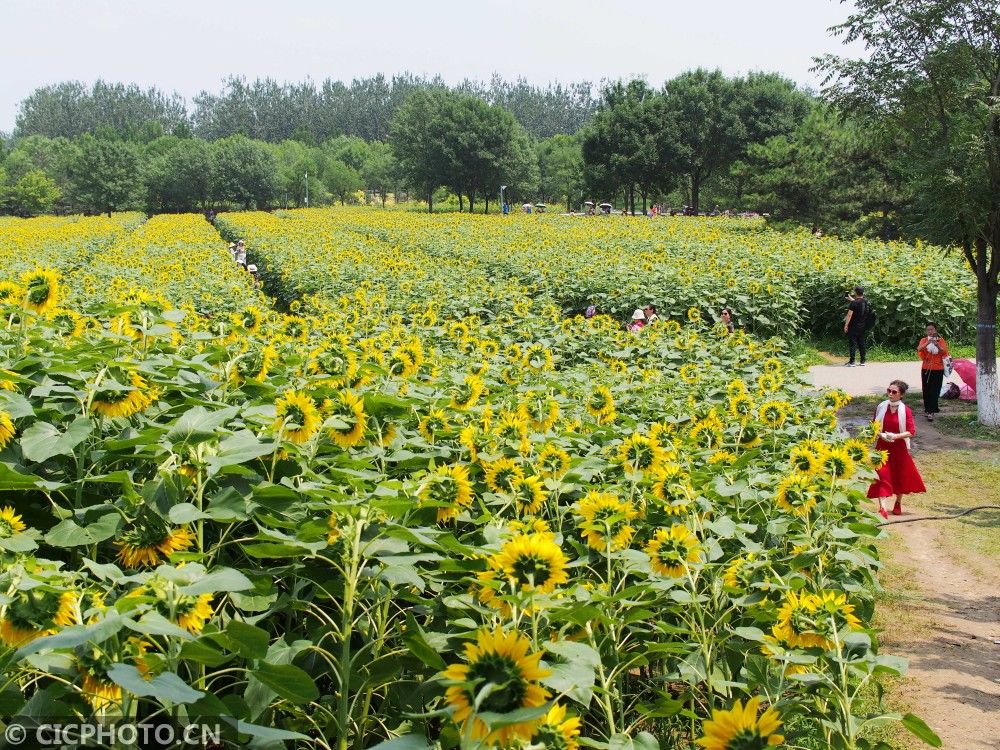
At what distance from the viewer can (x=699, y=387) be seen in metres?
5.26

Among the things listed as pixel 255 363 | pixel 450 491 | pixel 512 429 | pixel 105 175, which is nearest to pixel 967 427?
pixel 512 429

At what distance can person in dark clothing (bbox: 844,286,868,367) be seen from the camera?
13008mm

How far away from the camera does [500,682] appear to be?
111 cm

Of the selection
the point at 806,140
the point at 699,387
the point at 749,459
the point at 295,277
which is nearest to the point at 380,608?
the point at 749,459

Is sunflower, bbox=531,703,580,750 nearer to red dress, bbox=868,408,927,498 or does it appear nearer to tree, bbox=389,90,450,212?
red dress, bbox=868,408,927,498

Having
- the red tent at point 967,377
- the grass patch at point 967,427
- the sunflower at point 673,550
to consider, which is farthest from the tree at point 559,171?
the sunflower at point 673,550

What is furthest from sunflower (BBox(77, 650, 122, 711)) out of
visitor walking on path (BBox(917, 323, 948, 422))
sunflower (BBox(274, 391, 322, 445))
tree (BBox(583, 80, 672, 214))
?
tree (BBox(583, 80, 672, 214))

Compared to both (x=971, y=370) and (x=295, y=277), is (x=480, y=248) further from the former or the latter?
(x=971, y=370)

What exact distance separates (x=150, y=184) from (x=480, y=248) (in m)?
55.9

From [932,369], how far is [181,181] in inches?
2565

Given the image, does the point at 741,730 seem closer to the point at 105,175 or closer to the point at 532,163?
the point at 532,163

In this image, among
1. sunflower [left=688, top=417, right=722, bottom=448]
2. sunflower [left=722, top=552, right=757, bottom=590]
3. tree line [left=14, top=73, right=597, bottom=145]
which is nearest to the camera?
sunflower [left=722, top=552, right=757, bottom=590]

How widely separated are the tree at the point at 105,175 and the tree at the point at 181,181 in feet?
5.47

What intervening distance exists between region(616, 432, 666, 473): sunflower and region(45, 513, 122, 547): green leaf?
1489 mm
